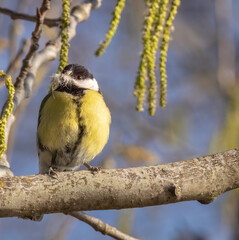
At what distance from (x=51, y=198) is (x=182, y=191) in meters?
0.52

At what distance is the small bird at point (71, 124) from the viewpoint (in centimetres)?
272

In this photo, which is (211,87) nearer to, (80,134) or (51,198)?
(80,134)

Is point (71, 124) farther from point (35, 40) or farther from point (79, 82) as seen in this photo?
point (35, 40)

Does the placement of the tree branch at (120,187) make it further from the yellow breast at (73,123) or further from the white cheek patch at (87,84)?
the white cheek patch at (87,84)

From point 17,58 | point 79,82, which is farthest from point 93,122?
point 17,58

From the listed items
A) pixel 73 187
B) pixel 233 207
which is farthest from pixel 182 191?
pixel 233 207

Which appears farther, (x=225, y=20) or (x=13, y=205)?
(x=225, y=20)

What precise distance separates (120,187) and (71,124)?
3.25 feet

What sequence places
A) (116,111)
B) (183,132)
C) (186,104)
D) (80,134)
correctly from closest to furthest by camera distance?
(80,134)
(183,132)
(116,111)
(186,104)

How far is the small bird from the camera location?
2.72m

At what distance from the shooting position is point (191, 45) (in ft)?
21.3

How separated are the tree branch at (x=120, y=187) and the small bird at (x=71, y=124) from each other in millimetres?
927

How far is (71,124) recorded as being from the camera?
8.86 ft

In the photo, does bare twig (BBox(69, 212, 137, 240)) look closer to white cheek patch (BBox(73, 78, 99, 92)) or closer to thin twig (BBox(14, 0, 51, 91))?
thin twig (BBox(14, 0, 51, 91))
